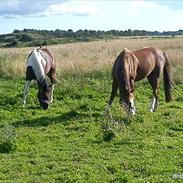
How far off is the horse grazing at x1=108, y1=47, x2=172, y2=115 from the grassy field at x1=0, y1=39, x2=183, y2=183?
30 centimetres

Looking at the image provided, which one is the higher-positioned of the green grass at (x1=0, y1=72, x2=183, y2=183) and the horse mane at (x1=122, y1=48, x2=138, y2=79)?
the horse mane at (x1=122, y1=48, x2=138, y2=79)

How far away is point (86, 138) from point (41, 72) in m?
3.62

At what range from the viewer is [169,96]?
37.2 ft

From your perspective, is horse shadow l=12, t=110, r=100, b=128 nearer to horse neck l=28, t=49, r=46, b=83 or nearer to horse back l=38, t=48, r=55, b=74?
horse neck l=28, t=49, r=46, b=83

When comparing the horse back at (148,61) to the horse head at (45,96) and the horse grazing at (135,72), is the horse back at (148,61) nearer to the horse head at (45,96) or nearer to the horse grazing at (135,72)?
the horse grazing at (135,72)

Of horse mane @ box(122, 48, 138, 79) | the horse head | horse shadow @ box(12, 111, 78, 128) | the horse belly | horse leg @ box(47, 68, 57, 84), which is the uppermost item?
horse mane @ box(122, 48, 138, 79)

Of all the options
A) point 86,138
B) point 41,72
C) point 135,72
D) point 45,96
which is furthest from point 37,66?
point 86,138

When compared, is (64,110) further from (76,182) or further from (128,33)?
(128,33)

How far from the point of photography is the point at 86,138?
8.04 meters

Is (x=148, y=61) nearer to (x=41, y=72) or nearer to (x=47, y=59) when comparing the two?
(x=41, y=72)

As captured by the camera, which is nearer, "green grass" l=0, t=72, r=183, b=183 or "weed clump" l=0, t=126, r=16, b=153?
"green grass" l=0, t=72, r=183, b=183

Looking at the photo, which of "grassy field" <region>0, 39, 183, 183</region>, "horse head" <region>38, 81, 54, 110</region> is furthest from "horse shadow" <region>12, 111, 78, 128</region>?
"horse head" <region>38, 81, 54, 110</region>

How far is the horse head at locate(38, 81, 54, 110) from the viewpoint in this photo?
10.8 metres

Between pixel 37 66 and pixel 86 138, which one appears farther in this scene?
pixel 37 66
